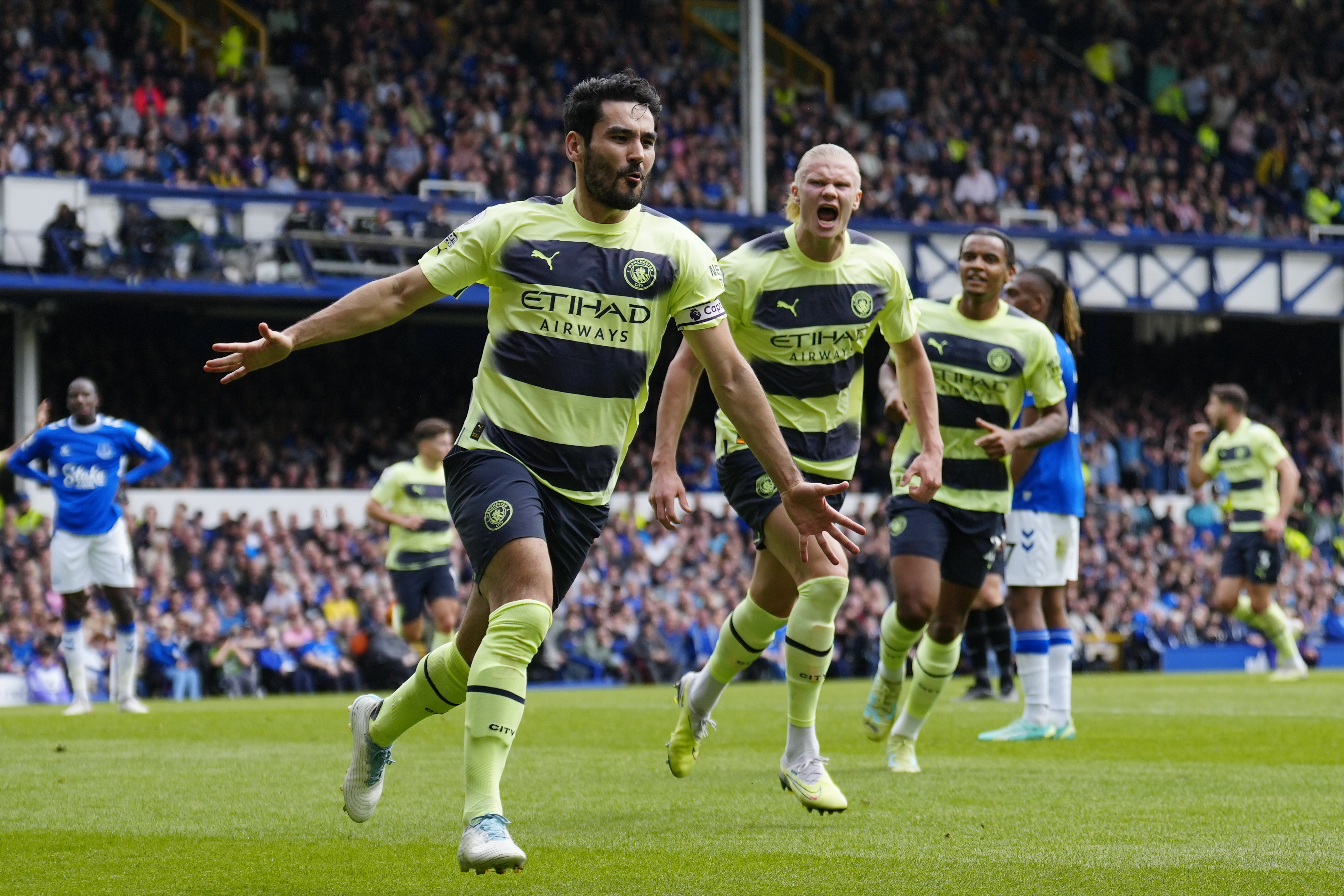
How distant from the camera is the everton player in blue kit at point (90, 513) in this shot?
13.8m

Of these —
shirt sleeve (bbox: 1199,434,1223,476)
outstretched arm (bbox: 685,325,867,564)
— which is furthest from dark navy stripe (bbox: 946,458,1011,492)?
shirt sleeve (bbox: 1199,434,1223,476)

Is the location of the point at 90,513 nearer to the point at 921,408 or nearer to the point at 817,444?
the point at 817,444

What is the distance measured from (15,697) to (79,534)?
4.90 meters

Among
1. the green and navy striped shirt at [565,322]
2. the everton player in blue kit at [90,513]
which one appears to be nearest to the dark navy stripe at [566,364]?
the green and navy striped shirt at [565,322]

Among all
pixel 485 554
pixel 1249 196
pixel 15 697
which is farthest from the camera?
pixel 1249 196

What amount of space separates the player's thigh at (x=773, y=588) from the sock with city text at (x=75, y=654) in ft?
26.3

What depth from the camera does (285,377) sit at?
26516mm

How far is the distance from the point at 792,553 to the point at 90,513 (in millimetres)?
8436

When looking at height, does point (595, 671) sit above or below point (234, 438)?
below

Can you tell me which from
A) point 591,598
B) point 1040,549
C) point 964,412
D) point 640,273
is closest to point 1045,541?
point 1040,549

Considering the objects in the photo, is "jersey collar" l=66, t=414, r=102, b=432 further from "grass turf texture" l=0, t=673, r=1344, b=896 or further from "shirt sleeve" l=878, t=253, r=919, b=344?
"shirt sleeve" l=878, t=253, r=919, b=344

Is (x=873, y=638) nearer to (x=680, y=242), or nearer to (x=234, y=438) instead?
(x=234, y=438)

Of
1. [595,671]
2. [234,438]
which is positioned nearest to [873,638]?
[595,671]

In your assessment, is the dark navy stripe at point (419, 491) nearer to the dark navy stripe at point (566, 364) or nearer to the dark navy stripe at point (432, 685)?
the dark navy stripe at point (432, 685)
